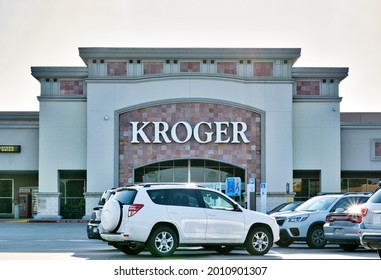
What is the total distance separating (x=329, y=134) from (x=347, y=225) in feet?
87.7

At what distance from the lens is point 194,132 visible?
4728cm

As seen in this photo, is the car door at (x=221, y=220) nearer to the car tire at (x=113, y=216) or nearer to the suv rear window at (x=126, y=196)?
the suv rear window at (x=126, y=196)

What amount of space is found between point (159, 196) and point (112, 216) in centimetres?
126

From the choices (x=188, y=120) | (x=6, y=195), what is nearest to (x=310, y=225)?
(x=188, y=120)

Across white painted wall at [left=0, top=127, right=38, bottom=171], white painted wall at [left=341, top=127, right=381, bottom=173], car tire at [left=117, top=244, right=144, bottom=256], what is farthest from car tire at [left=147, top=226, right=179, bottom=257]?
white painted wall at [left=341, top=127, right=381, bottom=173]

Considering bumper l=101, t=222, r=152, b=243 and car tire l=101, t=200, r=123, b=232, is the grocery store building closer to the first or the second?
car tire l=101, t=200, r=123, b=232

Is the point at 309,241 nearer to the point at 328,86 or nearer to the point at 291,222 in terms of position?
the point at 291,222

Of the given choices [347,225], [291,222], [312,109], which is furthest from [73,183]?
[347,225]

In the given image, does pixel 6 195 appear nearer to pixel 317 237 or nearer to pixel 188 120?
pixel 188 120

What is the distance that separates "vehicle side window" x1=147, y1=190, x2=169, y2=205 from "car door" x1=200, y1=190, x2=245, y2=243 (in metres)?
1.10

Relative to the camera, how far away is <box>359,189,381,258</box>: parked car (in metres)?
16.8

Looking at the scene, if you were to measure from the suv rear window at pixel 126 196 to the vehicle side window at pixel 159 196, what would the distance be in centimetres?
42

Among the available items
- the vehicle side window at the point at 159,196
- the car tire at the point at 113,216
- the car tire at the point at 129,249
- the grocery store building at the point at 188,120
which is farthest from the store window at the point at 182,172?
the car tire at the point at 113,216

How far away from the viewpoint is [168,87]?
47.3m
